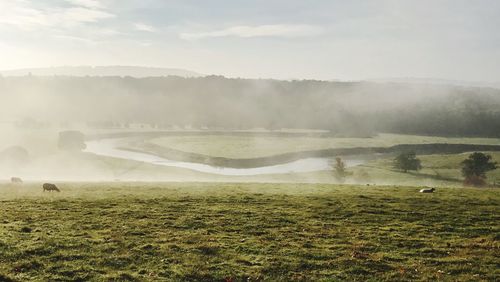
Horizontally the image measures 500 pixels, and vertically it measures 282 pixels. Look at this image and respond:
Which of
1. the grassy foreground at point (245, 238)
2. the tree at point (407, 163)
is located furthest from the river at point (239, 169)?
the grassy foreground at point (245, 238)

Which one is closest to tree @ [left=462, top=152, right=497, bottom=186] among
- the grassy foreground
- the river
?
the river

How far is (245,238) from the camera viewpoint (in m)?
27.7

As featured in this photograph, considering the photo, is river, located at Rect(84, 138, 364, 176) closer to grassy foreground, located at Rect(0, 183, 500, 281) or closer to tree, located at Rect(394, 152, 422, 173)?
tree, located at Rect(394, 152, 422, 173)

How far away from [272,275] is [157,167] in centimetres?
12575

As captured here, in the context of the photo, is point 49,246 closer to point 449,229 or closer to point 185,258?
point 185,258

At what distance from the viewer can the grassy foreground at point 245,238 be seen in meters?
21.4

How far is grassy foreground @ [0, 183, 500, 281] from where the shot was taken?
21438 mm

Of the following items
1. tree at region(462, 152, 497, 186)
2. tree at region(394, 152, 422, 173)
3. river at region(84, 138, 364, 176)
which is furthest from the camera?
river at region(84, 138, 364, 176)

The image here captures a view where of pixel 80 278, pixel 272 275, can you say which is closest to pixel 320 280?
pixel 272 275

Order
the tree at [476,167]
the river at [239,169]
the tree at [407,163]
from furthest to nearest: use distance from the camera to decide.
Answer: the river at [239,169], the tree at [407,163], the tree at [476,167]

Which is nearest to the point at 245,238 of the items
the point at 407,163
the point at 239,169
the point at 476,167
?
the point at 476,167

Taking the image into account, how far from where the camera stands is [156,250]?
24.3m

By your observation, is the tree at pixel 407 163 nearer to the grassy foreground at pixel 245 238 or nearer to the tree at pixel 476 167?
the tree at pixel 476 167

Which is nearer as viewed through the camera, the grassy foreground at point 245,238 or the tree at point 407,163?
the grassy foreground at point 245,238
